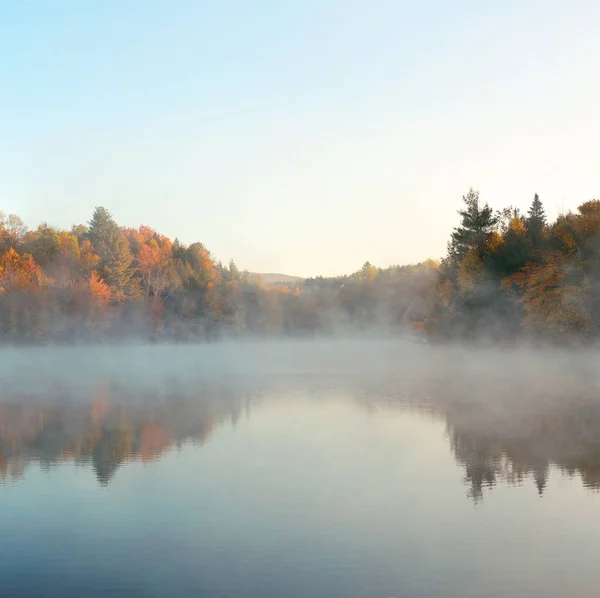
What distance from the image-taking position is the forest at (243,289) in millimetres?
52562

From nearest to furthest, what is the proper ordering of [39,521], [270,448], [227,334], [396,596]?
[396,596] → [39,521] → [270,448] → [227,334]

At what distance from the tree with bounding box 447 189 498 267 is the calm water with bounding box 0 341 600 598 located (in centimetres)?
4803

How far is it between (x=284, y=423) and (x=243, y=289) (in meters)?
95.8

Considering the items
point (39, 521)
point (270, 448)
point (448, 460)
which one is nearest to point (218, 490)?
point (39, 521)

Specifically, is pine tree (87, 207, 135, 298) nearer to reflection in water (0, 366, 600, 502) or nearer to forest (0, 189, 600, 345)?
forest (0, 189, 600, 345)

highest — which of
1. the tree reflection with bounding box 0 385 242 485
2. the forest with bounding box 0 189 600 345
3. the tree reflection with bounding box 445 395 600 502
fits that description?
the forest with bounding box 0 189 600 345

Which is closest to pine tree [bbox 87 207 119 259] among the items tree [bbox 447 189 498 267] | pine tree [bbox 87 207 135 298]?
pine tree [bbox 87 207 135 298]

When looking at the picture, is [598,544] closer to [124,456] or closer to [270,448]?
[270,448]

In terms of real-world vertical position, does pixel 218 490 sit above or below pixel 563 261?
below

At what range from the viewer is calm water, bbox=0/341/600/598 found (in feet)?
28.5

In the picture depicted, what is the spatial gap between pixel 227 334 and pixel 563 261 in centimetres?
6075

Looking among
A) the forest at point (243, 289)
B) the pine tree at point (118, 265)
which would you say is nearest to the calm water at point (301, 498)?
the forest at point (243, 289)

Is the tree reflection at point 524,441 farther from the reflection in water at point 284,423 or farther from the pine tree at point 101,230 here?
the pine tree at point 101,230

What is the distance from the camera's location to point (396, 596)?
26.5 ft
